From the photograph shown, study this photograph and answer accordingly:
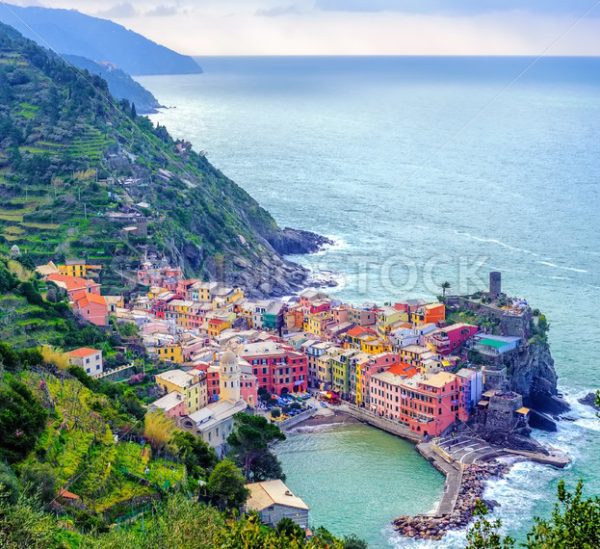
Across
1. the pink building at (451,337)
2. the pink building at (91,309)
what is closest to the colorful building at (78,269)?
the pink building at (91,309)

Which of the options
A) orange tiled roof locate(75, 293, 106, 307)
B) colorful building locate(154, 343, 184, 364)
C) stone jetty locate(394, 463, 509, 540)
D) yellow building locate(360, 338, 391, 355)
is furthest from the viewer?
yellow building locate(360, 338, 391, 355)

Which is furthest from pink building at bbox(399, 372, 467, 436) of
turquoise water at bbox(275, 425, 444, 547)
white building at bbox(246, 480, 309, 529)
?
white building at bbox(246, 480, 309, 529)

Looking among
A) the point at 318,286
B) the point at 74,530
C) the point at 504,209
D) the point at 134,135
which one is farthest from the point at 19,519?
the point at 504,209

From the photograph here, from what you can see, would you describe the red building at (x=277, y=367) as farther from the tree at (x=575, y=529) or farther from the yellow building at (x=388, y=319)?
the tree at (x=575, y=529)

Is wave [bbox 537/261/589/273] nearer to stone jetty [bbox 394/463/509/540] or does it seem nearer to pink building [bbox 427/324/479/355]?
pink building [bbox 427/324/479/355]

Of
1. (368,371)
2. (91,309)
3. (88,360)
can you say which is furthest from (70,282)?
(368,371)

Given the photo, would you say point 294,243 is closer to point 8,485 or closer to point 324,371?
point 324,371
